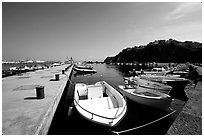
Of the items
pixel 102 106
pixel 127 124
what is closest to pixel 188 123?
pixel 127 124

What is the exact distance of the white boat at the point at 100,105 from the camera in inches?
274

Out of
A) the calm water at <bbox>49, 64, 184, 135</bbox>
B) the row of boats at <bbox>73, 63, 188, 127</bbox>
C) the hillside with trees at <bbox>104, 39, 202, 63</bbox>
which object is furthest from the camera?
the hillside with trees at <bbox>104, 39, 202, 63</bbox>

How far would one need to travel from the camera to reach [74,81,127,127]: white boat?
274 inches

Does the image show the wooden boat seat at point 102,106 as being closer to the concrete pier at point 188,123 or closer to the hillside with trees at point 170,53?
the concrete pier at point 188,123

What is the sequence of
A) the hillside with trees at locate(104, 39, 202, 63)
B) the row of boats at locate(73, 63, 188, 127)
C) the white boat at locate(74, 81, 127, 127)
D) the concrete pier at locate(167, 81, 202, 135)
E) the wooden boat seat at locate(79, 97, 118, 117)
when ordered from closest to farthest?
the concrete pier at locate(167, 81, 202, 135) → the white boat at locate(74, 81, 127, 127) → the row of boats at locate(73, 63, 188, 127) → the wooden boat seat at locate(79, 97, 118, 117) → the hillside with trees at locate(104, 39, 202, 63)

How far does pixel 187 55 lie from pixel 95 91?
13098 cm

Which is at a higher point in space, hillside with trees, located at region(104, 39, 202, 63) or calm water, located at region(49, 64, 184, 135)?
hillside with trees, located at region(104, 39, 202, 63)

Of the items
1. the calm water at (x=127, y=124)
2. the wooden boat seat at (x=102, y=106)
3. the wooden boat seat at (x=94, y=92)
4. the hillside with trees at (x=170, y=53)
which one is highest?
the hillside with trees at (x=170, y=53)

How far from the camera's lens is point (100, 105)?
9672 mm

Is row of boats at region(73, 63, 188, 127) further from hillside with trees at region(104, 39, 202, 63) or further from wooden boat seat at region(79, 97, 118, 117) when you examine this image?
hillside with trees at region(104, 39, 202, 63)

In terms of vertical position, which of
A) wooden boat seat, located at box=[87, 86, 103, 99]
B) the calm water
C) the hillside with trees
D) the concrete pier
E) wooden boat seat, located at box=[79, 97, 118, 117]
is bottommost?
the calm water

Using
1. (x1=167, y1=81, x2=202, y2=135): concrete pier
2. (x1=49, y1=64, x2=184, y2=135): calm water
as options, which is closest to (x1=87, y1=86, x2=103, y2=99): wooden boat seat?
(x1=49, y1=64, x2=184, y2=135): calm water

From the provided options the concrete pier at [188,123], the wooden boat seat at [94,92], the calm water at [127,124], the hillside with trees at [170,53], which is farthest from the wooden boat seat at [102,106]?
the hillside with trees at [170,53]

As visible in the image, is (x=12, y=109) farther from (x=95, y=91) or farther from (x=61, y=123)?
(x=95, y=91)
